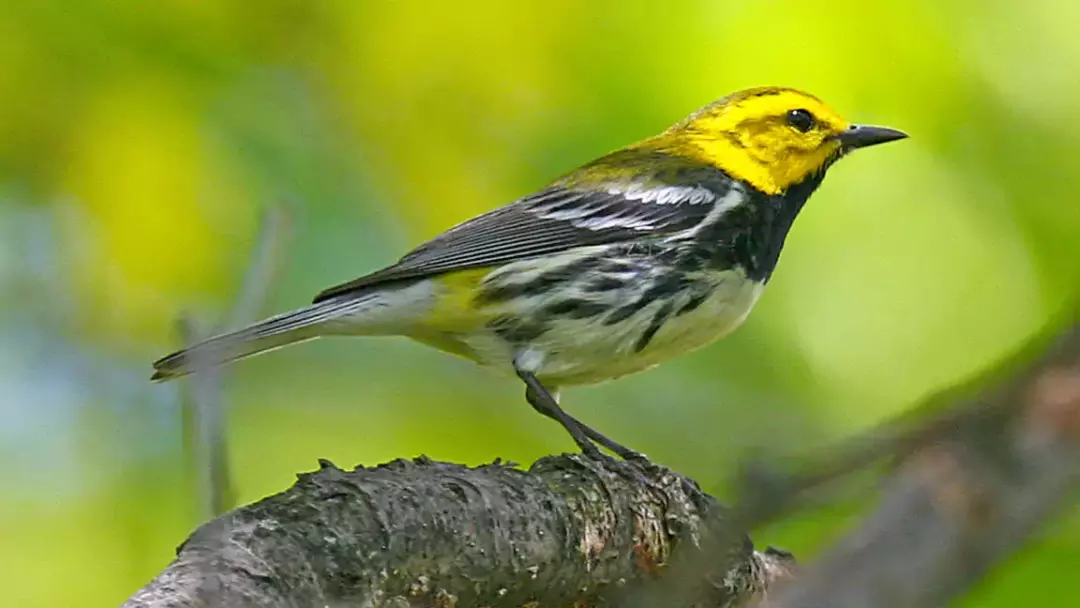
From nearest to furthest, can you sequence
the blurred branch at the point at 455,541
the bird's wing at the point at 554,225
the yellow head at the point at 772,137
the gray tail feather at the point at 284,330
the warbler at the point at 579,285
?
the blurred branch at the point at 455,541 < the gray tail feather at the point at 284,330 < the warbler at the point at 579,285 < the bird's wing at the point at 554,225 < the yellow head at the point at 772,137

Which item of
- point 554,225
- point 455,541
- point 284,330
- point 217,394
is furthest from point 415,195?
point 217,394

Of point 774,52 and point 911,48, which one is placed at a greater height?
point 774,52

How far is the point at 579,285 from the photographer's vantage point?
384 centimetres

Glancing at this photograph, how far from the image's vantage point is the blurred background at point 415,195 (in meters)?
3.76

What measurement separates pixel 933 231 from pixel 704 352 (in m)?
0.90

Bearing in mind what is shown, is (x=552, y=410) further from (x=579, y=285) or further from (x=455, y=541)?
(x=455, y=541)

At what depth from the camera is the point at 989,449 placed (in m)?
0.83

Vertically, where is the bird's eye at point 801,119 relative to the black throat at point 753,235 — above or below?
above

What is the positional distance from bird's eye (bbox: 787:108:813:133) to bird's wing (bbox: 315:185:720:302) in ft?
1.62

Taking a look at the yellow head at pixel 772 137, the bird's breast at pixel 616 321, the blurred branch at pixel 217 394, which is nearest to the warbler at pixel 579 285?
the bird's breast at pixel 616 321

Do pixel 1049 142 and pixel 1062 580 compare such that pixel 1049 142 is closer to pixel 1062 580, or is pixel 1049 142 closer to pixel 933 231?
pixel 933 231

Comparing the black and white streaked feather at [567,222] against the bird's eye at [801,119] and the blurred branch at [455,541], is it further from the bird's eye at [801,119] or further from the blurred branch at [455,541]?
the blurred branch at [455,541]

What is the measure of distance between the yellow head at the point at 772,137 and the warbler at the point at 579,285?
0.13 metres

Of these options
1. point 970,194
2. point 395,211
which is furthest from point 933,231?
point 395,211
